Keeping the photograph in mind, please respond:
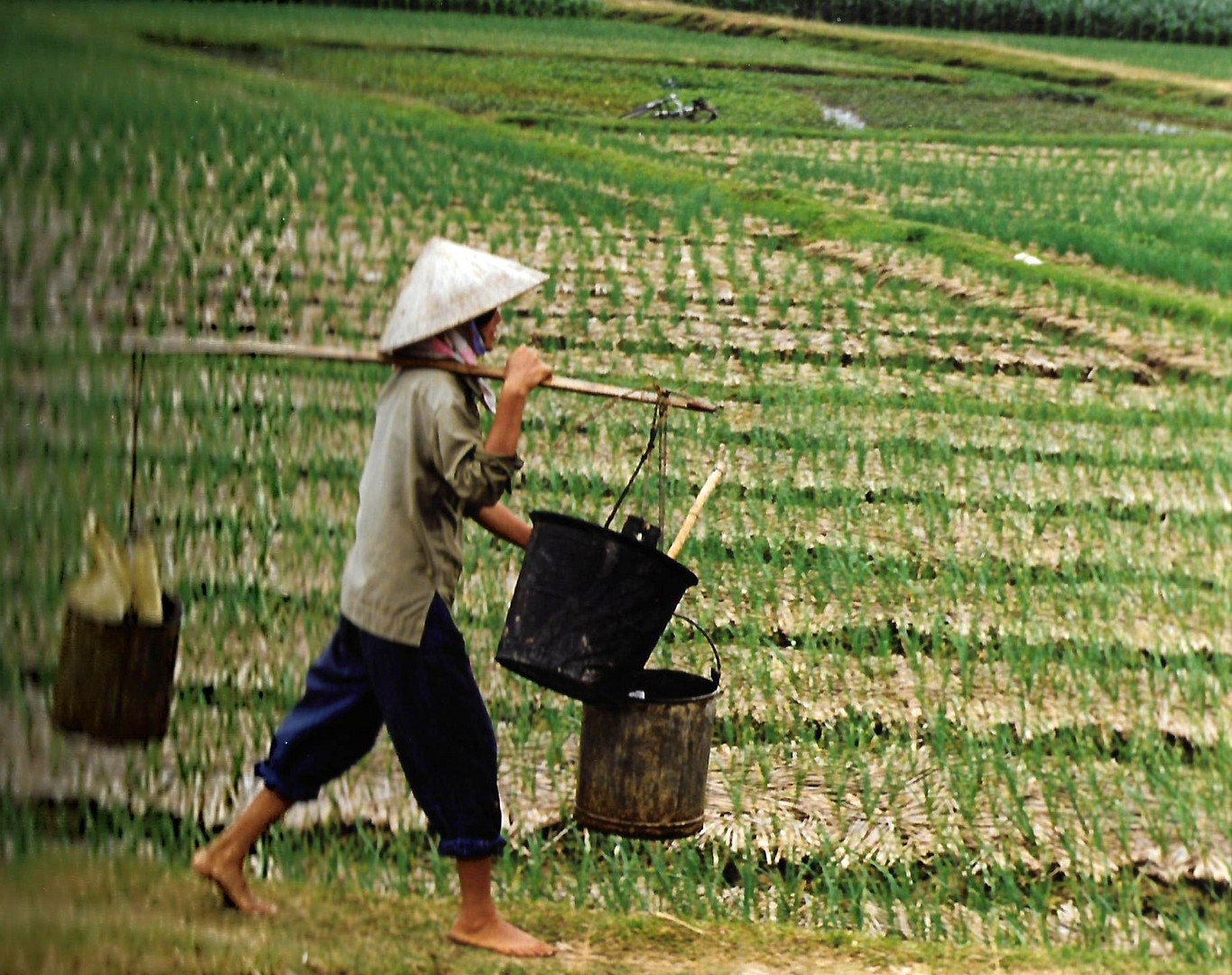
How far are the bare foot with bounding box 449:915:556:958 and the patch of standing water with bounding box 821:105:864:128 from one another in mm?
7713

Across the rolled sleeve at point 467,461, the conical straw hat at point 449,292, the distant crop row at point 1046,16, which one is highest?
the distant crop row at point 1046,16

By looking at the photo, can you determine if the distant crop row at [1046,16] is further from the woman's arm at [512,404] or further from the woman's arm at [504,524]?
the woman's arm at [512,404]

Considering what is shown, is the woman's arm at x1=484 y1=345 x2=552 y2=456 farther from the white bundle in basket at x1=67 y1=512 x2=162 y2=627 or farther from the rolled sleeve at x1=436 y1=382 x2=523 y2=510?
the white bundle in basket at x1=67 y1=512 x2=162 y2=627

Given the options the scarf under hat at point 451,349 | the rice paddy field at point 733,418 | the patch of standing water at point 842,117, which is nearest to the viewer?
the scarf under hat at point 451,349

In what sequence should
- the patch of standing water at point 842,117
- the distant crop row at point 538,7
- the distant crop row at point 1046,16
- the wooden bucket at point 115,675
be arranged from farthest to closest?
the patch of standing water at point 842,117 < the distant crop row at point 1046,16 < the distant crop row at point 538,7 < the wooden bucket at point 115,675

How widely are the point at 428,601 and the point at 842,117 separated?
26.3 ft

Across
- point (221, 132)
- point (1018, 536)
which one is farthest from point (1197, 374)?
point (221, 132)

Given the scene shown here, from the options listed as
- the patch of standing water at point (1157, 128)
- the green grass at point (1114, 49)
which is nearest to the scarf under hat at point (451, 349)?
the green grass at point (1114, 49)

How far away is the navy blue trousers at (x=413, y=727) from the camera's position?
9.65ft

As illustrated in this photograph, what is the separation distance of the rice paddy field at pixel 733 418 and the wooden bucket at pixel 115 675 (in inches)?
14.0

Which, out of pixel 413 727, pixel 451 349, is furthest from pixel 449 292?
pixel 413 727

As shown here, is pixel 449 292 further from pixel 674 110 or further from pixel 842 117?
pixel 842 117

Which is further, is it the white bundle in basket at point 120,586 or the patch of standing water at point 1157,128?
the patch of standing water at point 1157,128

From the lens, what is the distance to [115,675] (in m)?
3.07
